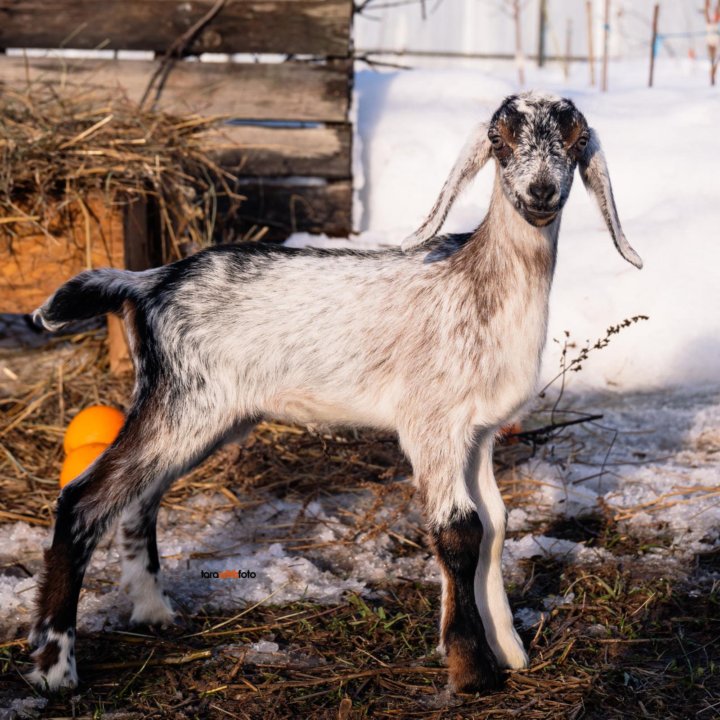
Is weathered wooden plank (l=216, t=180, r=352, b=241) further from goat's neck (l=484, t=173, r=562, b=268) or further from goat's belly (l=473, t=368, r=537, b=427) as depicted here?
goat's belly (l=473, t=368, r=537, b=427)

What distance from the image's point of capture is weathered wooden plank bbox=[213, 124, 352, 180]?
630 cm

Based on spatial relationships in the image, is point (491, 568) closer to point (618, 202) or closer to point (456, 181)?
point (456, 181)

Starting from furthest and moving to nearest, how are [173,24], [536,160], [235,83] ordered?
[235,83], [173,24], [536,160]

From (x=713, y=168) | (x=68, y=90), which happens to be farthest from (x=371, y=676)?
(x=713, y=168)

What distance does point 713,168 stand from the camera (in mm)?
6746

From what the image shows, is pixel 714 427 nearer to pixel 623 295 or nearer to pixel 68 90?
pixel 623 295

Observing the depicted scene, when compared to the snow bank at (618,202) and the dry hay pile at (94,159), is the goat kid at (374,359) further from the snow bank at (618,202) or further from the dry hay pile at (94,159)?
the snow bank at (618,202)

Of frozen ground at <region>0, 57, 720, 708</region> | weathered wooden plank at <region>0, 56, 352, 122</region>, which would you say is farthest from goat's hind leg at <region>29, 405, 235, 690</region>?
weathered wooden plank at <region>0, 56, 352, 122</region>

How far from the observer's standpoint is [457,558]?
9.78ft

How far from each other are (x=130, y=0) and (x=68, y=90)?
2.24ft

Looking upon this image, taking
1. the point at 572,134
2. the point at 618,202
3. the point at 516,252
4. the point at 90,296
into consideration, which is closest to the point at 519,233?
the point at 516,252

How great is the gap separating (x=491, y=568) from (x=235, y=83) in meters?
4.09

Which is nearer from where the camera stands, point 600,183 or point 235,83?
point 600,183

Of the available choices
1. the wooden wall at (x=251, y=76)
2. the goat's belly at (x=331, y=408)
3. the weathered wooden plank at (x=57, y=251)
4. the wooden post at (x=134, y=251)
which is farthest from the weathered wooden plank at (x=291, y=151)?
the goat's belly at (x=331, y=408)
